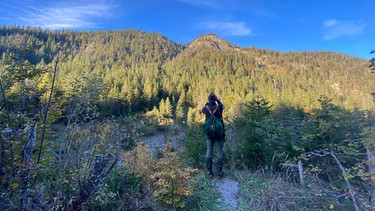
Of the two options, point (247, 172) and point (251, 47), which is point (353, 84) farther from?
point (247, 172)

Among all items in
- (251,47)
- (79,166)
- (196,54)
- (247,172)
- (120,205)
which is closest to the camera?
(79,166)

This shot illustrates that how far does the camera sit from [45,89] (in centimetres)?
354

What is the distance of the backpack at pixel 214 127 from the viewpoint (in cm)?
490

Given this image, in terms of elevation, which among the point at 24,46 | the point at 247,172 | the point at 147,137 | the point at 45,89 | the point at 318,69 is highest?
the point at 318,69

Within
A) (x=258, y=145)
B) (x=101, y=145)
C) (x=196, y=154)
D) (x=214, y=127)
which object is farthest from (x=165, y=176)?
(x=258, y=145)

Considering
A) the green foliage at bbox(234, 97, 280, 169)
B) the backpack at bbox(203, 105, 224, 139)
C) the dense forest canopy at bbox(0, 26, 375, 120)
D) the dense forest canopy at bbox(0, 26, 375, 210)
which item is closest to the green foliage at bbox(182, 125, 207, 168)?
the dense forest canopy at bbox(0, 26, 375, 210)

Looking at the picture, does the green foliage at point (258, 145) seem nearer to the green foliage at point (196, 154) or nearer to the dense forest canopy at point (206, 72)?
the green foliage at point (196, 154)

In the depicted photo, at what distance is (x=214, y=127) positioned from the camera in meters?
4.89

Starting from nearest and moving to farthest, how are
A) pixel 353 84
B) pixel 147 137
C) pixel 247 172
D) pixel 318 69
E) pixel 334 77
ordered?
pixel 247 172
pixel 147 137
pixel 353 84
pixel 334 77
pixel 318 69

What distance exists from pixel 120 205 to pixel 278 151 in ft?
18.2

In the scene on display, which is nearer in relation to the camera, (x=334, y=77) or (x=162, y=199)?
(x=162, y=199)

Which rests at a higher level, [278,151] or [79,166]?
[79,166]

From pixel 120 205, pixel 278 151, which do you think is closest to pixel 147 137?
pixel 278 151

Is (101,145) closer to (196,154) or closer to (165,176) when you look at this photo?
(165,176)
